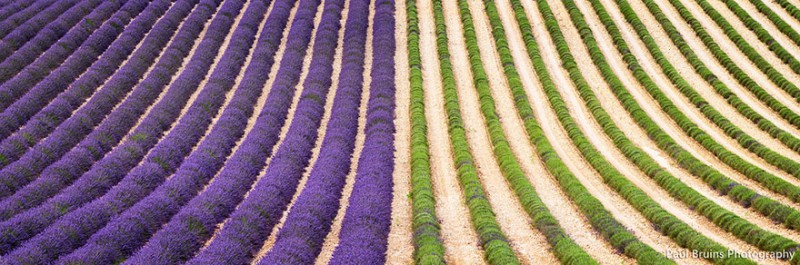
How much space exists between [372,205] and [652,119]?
1282 cm

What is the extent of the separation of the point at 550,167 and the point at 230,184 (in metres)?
9.73

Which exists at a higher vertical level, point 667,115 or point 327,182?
point 667,115

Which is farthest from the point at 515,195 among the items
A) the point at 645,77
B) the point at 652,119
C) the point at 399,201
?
the point at 645,77

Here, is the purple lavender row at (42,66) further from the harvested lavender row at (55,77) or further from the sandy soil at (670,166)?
the sandy soil at (670,166)

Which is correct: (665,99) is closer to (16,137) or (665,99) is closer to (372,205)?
(372,205)

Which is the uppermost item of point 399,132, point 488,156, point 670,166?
point 399,132

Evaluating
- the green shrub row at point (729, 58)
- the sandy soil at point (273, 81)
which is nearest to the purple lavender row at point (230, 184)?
the sandy soil at point (273, 81)

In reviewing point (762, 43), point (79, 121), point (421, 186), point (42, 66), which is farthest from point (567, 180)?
point (42, 66)

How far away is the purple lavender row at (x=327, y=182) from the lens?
60.4 feet

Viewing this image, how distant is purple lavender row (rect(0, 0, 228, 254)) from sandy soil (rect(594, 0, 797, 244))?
629 inches

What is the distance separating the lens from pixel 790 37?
35.6 metres

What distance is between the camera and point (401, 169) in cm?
2516

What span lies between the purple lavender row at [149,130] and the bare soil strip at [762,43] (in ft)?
74.7

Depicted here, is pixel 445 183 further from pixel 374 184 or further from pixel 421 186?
pixel 374 184
